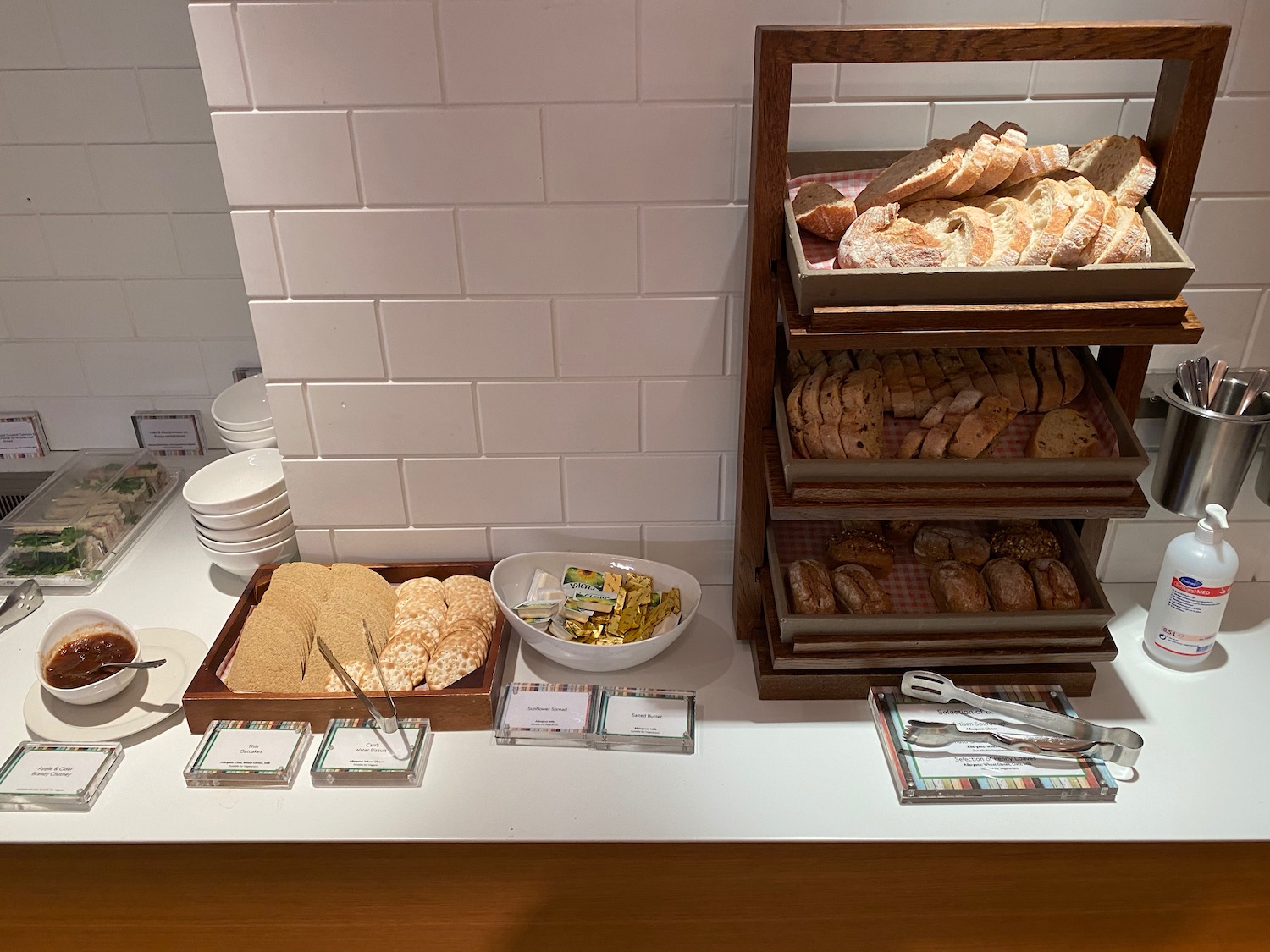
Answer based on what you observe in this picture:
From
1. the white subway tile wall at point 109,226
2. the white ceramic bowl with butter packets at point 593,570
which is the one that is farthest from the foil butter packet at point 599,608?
the white subway tile wall at point 109,226

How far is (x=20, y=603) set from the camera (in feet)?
5.18

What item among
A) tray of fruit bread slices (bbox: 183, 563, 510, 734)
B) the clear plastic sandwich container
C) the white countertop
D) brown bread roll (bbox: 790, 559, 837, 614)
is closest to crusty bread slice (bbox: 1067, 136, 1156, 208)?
brown bread roll (bbox: 790, 559, 837, 614)

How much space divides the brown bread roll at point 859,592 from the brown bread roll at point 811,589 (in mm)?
14

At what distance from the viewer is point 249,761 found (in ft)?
4.17

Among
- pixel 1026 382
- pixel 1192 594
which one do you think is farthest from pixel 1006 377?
pixel 1192 594

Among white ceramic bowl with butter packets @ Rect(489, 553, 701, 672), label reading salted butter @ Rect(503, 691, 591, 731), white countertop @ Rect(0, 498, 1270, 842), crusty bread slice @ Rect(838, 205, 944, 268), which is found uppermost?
crusty bread slice @ Rect(838, 205, 944, 268)

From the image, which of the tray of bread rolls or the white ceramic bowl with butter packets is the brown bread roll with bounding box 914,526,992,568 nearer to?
the tray of bread rolls

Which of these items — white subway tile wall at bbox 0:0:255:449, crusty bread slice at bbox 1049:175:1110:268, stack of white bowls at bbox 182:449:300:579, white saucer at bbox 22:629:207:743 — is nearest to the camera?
crusty bread slice at bbox 1049:175:1110:268

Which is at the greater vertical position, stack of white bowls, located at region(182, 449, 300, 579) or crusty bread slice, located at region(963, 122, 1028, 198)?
crusty bread slice, located at region(963, 122, 1028, 198)

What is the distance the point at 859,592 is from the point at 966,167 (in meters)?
0.57

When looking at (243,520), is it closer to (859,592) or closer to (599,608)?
(599,608)

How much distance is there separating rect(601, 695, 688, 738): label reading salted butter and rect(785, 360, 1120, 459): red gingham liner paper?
41cm

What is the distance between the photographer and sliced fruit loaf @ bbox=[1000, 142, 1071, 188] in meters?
1.14

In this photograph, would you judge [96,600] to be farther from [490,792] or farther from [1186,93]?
[1186,93]
